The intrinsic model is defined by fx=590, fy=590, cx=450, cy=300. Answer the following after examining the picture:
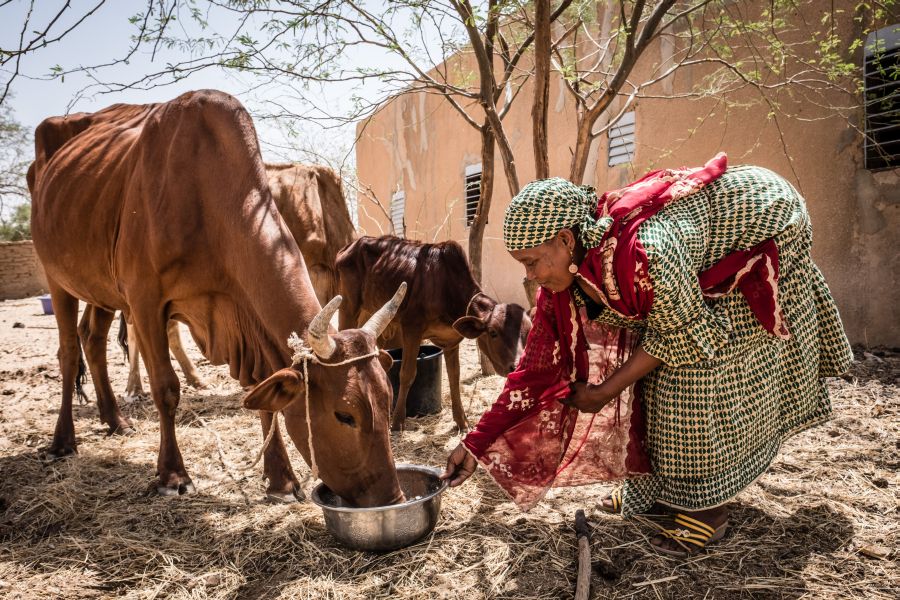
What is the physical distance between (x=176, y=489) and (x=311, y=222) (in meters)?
3.65

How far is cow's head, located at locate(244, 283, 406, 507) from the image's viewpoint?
2.53 metres

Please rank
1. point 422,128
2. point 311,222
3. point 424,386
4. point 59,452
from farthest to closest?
point 422,128 < point 311,222 < point 424,386 < point 59,452

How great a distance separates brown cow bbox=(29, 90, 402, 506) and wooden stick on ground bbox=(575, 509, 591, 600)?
824mm

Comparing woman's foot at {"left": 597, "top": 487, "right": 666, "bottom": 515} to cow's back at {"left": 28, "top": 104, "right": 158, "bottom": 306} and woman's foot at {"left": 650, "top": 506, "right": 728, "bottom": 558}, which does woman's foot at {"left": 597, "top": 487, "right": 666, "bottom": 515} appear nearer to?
woman's foot at {"left": 650, "top": 506, "right": 728, "bottom": 558}

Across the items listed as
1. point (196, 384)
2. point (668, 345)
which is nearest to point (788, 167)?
point (668, 345)

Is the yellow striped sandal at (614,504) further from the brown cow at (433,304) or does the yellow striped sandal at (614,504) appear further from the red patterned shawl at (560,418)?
the brown cow at (433,304)

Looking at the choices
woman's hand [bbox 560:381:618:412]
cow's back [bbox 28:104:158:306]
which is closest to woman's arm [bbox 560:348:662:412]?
woman's hand [bbox 560:381:618:412]

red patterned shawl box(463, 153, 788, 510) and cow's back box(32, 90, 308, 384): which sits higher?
cow's back box(32, 90, 308, 384)

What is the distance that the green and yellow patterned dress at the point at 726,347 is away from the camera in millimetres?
2225

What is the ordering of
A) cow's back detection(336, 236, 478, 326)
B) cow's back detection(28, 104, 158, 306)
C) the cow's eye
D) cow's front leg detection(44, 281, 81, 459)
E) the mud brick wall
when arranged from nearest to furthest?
the cow's eye
cow's back detection(28, 104, 158, 306)
cow's front leg detection(44, 281, 81, 459)
cow's back detection(336, 236, 478, 326)
the mud brick wall

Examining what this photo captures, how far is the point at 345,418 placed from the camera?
2580 mm

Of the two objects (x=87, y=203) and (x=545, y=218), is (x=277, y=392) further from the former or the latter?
(x=87, y=203)

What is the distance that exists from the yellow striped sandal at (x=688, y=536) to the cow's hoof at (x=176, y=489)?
262 centimetres

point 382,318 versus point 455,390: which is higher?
point 382,318
